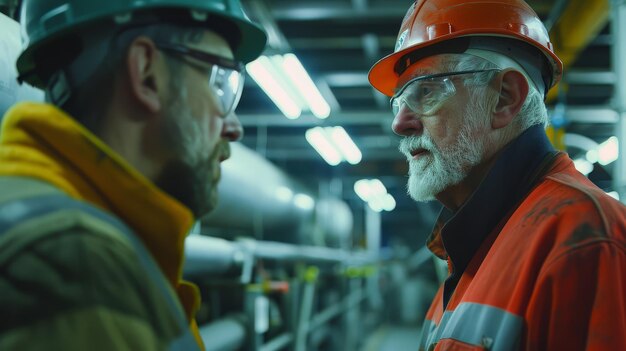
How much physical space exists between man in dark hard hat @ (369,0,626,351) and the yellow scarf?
70 cm

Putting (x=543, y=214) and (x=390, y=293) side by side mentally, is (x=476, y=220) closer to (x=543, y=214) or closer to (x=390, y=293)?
(x=543, y=214)

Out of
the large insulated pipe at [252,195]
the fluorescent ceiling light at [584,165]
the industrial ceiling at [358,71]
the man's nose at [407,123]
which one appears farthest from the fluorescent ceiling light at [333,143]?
the man's nose at [407,123]

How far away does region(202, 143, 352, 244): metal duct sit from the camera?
3.38 metres

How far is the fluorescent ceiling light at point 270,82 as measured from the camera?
3.53 m

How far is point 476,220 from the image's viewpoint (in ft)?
4.60

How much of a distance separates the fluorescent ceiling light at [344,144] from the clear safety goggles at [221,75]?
453cm

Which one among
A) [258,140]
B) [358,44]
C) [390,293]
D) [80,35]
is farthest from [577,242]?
[390,293]

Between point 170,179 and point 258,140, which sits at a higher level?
point 258,140

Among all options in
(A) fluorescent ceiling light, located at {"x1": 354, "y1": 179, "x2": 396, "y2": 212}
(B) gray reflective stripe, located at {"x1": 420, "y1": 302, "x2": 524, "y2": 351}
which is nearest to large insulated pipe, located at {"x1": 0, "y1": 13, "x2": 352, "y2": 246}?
(B) gray reflective stripe, located at {"x1": 420, "y1": 302, "x2": 524, "y2": 351}

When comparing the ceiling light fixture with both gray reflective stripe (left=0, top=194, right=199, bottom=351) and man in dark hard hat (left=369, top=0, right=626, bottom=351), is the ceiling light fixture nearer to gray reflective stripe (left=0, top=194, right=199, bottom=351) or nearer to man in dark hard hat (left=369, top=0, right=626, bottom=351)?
man in dark hard hat (left=369, top=0, right=626, bottom=351)

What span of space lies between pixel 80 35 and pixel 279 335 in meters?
3.88

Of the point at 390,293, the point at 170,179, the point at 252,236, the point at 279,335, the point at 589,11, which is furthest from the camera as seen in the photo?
the point at 390,293

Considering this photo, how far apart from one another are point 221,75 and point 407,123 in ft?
2.64

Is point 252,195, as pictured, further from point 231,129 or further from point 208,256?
point 231,129
